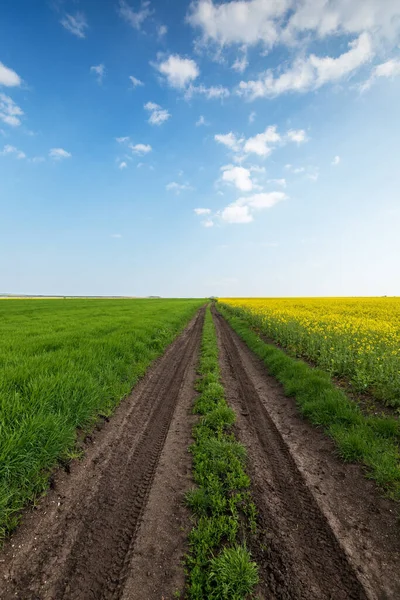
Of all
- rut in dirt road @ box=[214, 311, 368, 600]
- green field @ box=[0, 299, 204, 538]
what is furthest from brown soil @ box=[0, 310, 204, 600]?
rut in dirt road @ box=[214, 311, 368, 600]

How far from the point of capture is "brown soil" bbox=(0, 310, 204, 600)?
271 centimetres

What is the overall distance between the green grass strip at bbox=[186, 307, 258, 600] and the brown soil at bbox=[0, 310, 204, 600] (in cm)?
20

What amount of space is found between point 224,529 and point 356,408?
14.6ft

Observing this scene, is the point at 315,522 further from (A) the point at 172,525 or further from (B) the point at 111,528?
(B) the point at 111,528

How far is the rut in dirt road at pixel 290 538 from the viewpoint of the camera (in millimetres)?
2730

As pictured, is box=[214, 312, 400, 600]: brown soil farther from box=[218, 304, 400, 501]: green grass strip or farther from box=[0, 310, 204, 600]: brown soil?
box=[0, 310, 204, 600]: brown soil

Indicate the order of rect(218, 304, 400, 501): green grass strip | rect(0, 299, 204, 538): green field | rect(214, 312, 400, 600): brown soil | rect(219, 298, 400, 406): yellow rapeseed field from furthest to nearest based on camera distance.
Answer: rect(219, 298, 400, 406): yellow rapeseed field
rect(218, 304, 400, 501): green grass strip
rect(0, 299, 204, 538): green field
rect(214, 312, 400, 600): brown soil

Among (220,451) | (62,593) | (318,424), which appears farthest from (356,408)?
(62,593)

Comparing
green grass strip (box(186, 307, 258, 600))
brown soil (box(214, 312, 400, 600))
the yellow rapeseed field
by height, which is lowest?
brown soil (box(214, 312, 400, 600))

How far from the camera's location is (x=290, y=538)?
3.25m

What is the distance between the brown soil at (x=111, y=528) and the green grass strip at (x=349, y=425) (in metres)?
3.05

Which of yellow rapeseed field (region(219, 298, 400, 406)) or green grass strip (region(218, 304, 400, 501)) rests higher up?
yellow rapeseed field (region(219, 298, 400, 406))

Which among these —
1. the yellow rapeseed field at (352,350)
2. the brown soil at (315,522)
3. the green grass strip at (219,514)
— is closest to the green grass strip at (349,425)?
the brown soil at (315,522)

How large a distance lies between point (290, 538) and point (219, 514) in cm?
89
